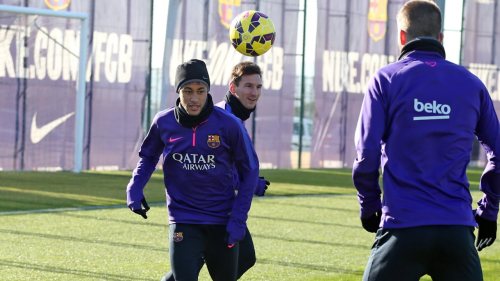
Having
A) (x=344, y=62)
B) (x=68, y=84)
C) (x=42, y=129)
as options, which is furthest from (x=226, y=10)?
(x=42, y=129)

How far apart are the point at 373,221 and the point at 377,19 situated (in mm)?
24783

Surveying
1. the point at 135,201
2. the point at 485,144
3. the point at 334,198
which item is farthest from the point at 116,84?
the point at 485,144

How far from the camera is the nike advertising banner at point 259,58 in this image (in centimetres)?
2423

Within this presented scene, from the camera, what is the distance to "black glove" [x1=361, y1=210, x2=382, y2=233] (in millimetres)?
4367

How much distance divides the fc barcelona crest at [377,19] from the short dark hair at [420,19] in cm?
2441

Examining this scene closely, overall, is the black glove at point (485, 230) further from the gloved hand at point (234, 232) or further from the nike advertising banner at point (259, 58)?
the nike advertising banner at point (259, 58)

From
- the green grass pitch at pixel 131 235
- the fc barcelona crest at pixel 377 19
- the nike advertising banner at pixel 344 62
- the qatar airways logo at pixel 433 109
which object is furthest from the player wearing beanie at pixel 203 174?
the fc barcelona crest at pixel 377 19

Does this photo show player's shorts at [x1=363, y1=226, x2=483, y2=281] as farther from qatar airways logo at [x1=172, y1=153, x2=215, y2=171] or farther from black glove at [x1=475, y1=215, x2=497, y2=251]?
qatar airways logo at [x1=172, y1=153, x2=215, y2=171]

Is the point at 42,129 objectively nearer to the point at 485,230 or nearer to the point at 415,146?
the point at 485,230

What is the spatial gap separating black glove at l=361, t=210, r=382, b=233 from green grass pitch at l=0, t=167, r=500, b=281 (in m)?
4.38

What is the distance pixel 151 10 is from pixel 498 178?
19.5 m

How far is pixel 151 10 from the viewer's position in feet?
77.3

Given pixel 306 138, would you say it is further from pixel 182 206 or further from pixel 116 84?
pixel 182 206

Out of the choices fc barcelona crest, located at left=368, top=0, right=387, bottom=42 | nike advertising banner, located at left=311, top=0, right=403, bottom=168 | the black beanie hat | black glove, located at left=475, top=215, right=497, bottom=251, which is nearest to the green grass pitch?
the black beanie hat
